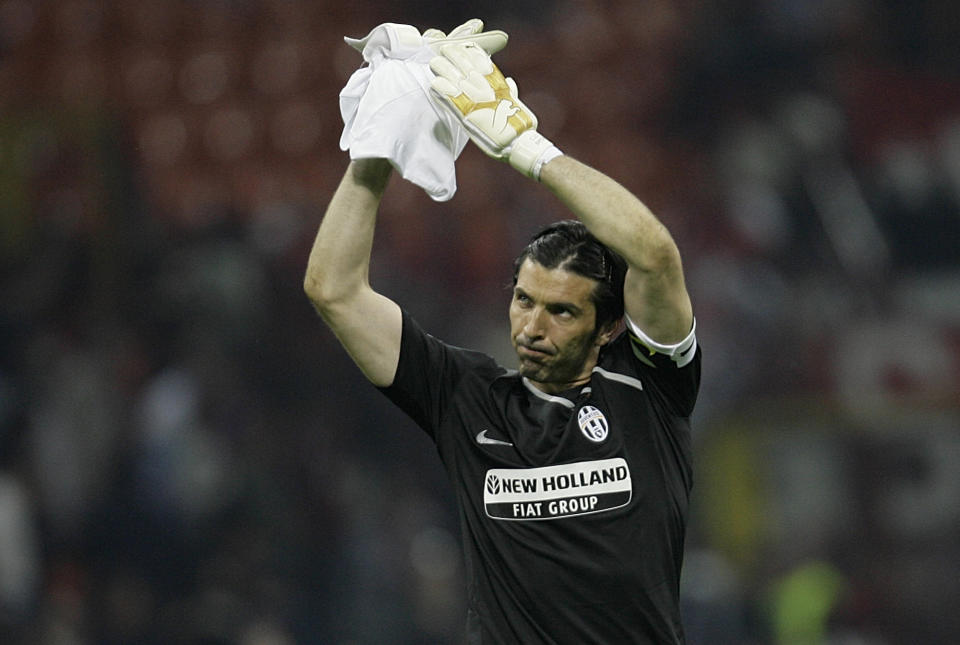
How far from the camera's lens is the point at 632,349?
2000 mm

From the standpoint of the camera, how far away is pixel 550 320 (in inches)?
77.0

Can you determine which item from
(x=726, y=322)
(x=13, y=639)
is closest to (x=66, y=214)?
(x=13, y=639)

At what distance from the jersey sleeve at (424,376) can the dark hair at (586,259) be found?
7.4 inches

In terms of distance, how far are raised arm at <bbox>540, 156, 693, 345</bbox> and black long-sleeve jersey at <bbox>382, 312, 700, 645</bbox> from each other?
43 millimetres

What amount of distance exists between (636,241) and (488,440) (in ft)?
1.35

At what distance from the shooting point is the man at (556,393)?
1.87 m

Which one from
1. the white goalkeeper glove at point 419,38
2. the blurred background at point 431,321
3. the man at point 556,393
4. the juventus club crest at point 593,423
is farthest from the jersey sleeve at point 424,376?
the blurred background at point 431,321

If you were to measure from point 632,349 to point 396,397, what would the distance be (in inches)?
15.3

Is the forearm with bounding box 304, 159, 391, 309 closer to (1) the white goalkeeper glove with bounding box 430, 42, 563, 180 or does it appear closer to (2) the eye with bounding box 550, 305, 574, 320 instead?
(1) the white goalkeeper glove with bounding box 430, 42, 563, 180

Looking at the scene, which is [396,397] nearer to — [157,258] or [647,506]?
[647,506]

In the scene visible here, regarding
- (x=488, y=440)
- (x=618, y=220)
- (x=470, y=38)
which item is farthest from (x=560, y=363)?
(x=470, y=38)

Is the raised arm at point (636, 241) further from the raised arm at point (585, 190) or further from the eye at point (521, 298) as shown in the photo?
the eye at point (521, 298)

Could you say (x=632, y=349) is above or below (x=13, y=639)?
above

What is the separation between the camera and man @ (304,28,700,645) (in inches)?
73.4
